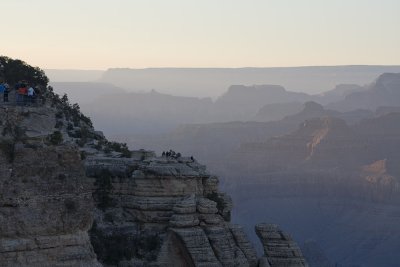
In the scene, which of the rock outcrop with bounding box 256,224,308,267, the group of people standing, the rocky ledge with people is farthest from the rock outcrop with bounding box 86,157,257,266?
the group of people standing

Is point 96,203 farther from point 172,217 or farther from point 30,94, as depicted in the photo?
point 30,94

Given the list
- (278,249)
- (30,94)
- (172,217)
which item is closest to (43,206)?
(30,94)

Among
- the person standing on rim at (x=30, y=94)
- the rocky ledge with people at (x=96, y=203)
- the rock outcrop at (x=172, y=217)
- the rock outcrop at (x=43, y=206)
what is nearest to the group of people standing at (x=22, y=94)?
the person standing on rim at (x=30, y=94)

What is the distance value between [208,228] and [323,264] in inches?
2903

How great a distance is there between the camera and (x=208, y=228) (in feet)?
117

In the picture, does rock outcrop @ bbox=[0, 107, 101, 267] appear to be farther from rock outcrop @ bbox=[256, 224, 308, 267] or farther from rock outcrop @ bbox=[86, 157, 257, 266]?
rock outcrop @ bbox=[256, 224, 308, 267]

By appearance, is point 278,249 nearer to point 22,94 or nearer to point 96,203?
point 96,203

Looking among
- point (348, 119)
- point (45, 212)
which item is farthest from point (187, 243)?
point (348, 119)

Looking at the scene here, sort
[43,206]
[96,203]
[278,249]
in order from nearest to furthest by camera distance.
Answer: [43,206]
[96,203]
[278,249]

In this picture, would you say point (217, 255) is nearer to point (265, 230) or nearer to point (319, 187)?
point (265, 230)

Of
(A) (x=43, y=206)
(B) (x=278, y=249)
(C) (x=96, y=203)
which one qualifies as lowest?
(B) (x=278, y=249)

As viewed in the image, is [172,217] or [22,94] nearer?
[22,94]

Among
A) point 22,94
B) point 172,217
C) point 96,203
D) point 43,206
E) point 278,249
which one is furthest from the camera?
point 278,249

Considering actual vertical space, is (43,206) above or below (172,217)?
above
